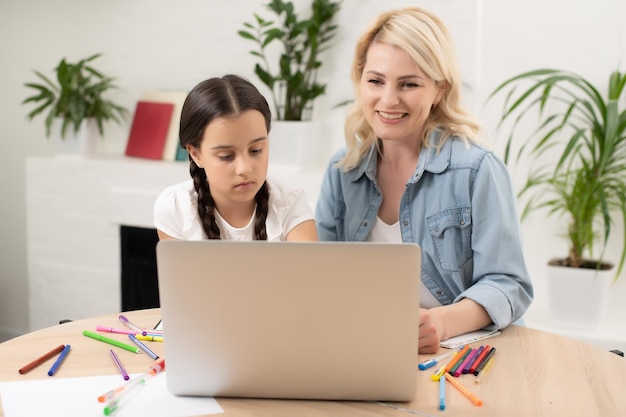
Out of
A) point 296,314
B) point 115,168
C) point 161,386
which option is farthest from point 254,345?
point 115,168

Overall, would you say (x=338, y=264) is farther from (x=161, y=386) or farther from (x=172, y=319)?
(x=161, y=386)

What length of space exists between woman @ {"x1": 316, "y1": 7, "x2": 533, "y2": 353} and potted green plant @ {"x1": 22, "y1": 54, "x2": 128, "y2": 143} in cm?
180

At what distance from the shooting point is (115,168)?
3324 mm

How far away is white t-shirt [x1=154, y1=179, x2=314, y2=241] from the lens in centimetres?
168

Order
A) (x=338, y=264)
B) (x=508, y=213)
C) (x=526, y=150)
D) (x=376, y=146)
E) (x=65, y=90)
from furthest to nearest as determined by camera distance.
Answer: (x=65, y=90) → (x=526, y=150) → (x=376, y=146) → (x=508, y=213) → (x=338, y=264)

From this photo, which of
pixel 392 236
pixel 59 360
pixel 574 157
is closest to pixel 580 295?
pixel 574 157

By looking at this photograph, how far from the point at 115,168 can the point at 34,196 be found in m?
0.51

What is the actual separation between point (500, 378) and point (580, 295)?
1434mm

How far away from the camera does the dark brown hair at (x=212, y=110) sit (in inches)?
61.1

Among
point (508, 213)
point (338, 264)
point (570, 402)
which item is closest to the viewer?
point (338, 264)

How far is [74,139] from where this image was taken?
3473 millimetres

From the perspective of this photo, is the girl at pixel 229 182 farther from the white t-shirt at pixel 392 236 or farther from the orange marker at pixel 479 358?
the orange marker at pixel 479 358

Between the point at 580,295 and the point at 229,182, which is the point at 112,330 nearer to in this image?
the point at 229,182

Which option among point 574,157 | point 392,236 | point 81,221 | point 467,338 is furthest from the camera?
point 81,221
